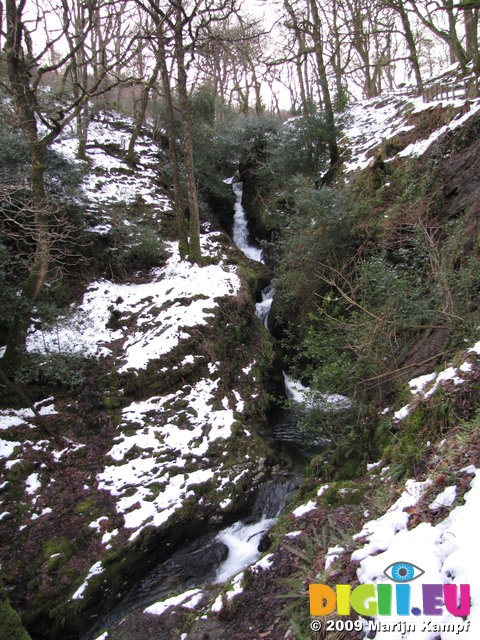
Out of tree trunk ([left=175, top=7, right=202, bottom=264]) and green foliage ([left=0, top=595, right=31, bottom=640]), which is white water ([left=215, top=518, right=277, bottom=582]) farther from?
tree trunk ([left=175, top=7, right=202, bottom=264])

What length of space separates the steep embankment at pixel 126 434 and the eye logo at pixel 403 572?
416cm

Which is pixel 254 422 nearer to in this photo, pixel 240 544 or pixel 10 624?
pixel 240 544

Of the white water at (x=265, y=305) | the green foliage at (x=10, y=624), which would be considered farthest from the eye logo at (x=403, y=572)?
the white water at (x=265, y=305)

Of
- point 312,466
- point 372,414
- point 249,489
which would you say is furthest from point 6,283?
point 372,414

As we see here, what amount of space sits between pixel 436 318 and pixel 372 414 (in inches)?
56.8

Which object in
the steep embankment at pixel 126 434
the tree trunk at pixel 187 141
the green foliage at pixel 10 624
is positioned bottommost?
the green foliage at pixel 10 624

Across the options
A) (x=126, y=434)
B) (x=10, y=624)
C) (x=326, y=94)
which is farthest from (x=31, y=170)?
(x=326, y=94)

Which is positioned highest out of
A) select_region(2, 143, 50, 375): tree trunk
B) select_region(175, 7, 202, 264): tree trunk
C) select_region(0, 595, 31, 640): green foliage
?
select_region(175, 7, 202, 264): tree trunk

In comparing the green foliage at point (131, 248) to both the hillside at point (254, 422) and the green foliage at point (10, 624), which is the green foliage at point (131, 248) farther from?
the green foliage at point (10, 624)

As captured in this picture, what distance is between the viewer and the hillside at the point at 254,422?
2615 mm

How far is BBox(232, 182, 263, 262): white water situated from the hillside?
280 cm

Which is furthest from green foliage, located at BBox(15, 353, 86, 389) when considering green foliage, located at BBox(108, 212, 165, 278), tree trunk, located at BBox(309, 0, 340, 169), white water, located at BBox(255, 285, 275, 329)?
tree trunk, located at BBox(309, 0, 340, 169)

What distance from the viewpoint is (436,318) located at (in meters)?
4.21

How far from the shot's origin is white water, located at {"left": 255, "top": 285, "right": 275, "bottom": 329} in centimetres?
1056
